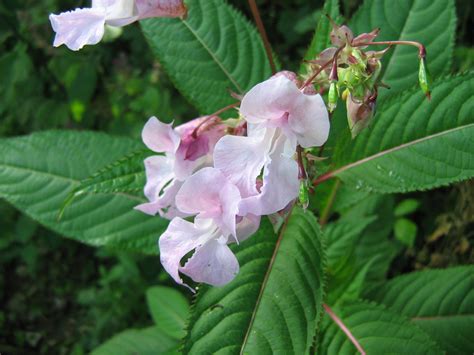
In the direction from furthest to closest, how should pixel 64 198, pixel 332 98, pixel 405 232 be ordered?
pixel 405 232, pixel 64 198, pixel 332 98

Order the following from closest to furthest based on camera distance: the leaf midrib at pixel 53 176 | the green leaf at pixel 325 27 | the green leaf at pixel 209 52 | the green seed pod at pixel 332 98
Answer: the green seed pod at pixel 332 98 → the green leaf at pixel 325 27 → the green leaf at pixel 209 52 → the leaf midrib at pixel 53 176

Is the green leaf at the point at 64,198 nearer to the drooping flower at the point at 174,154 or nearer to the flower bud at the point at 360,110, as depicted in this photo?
the drooping flower at the point at 174,154

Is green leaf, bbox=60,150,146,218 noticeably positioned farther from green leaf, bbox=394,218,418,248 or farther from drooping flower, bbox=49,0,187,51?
green leaf, bbox=394,218,418,248

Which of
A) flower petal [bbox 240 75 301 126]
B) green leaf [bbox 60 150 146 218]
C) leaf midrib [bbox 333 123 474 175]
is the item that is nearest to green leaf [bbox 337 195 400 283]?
leaf midrib [bbox 333 123 474 175]

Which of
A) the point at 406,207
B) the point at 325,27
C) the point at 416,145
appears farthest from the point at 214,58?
the point at 406,207

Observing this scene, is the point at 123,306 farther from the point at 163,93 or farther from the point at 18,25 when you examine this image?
the point at 18,25

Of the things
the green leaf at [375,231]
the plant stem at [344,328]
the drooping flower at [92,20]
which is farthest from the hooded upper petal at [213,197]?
the green leaf at [375,231]

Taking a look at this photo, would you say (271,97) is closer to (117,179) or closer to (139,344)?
(117,179)
